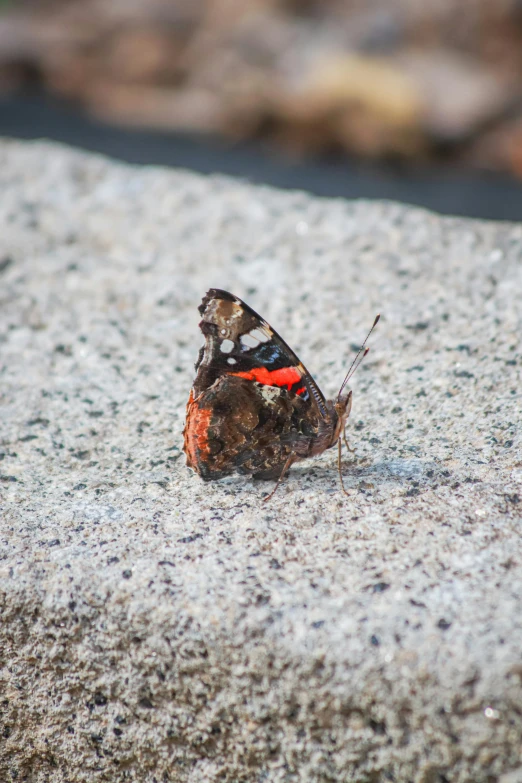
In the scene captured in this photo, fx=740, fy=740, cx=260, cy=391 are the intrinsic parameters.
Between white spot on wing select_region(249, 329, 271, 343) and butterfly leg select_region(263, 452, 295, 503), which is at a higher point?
white spot on wing select_region(249, 329, 271, 343)

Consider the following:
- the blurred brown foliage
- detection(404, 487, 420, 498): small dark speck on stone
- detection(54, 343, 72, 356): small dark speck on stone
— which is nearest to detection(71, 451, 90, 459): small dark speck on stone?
detection(54, 343, 72, 356): small dark speck on stone

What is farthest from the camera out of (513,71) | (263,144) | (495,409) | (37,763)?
(513,71)

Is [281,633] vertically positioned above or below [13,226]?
below

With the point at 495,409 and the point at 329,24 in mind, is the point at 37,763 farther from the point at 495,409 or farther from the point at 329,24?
the point at 329,24

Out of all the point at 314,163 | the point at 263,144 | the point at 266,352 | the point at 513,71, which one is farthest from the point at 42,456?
the point at 513,71

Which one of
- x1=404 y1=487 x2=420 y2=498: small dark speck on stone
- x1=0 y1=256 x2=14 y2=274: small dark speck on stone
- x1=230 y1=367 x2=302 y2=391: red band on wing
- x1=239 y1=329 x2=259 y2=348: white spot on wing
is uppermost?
x1=0 y1=256 x2=14 y2=274: small dark speck on stone

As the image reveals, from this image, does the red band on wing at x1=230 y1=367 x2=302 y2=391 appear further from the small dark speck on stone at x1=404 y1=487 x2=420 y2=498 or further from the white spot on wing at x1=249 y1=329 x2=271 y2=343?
the small dark speck on stone at x1=404 y1=487 x2=420 y2=498

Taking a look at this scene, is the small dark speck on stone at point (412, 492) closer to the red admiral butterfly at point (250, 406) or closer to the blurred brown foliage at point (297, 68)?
the red admiral butterfly at point (250, 406)

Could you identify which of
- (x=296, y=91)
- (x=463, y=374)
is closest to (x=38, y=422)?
(x=463, y=374)
